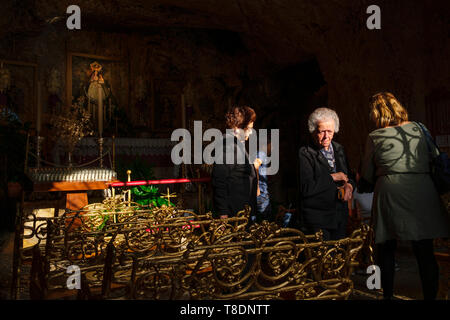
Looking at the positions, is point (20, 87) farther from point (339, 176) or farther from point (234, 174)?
point (339, 176)

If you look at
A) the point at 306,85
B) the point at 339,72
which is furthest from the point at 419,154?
the point at 306,85

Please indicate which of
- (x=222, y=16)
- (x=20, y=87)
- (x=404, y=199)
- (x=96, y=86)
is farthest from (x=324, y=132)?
(x=20, y=87)

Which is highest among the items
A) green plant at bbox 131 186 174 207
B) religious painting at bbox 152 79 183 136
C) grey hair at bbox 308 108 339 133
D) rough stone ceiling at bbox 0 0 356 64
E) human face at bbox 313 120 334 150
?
rough stone ceiling at bbox 0 0 356 64

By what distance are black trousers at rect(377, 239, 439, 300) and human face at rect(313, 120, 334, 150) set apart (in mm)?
750

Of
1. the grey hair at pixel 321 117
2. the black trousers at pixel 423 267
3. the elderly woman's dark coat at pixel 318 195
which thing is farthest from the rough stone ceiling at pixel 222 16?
the black trousers at pixel 423 267

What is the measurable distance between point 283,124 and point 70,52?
517 centimetres

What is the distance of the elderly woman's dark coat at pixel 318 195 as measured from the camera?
2338 mm

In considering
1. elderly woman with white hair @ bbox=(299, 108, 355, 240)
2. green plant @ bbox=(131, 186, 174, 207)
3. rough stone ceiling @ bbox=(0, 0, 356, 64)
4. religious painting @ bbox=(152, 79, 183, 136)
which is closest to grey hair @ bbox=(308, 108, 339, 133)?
elderly woman with white hair @ bbox=(299, 108, 355, 240)

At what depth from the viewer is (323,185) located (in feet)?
7.71

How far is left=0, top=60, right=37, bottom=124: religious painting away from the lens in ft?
23.8

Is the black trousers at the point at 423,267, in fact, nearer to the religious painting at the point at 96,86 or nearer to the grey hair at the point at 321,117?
the grey hair at the point at 321,117

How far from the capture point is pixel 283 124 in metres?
8.63

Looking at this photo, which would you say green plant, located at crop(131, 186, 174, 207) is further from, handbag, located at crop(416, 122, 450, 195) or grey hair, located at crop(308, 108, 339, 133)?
handbag, located at crop(416, 122, 450, 195)
